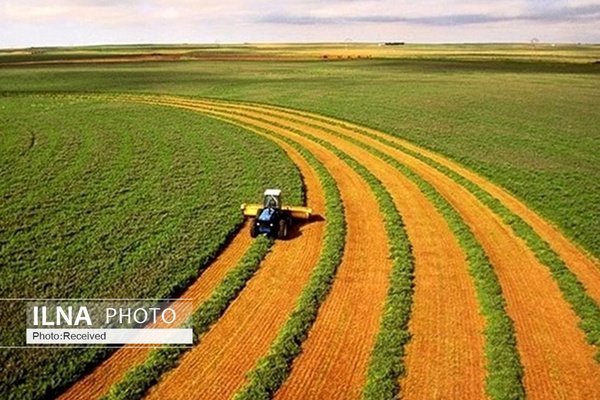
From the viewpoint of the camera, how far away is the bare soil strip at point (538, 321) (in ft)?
48.8

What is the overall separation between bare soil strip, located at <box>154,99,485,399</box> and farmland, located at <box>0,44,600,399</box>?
7 cm

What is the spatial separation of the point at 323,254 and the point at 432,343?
752cm

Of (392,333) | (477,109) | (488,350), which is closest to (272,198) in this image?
(392,333)

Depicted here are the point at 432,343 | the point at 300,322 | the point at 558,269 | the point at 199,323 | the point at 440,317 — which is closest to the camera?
the point at 432,343

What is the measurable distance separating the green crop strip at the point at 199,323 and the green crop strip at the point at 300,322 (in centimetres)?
268

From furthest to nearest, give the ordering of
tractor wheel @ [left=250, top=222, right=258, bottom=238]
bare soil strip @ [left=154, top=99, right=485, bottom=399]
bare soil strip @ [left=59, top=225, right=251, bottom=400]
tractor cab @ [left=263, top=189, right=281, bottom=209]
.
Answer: tractor cab @ [left=263, top=189, right=281, bottom=209]
tractor wheel @ [left=250, top=222, right=258, bottom=238]
bare soil strip @ [left=154, top=99, right=485, bottom=399]
bare soil strip @ [left=59, top=225, right=251, bottom=400]

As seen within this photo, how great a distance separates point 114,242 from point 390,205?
607 inches

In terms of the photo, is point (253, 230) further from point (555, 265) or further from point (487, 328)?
point (555, 265)

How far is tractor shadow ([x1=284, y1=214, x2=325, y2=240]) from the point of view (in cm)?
2531

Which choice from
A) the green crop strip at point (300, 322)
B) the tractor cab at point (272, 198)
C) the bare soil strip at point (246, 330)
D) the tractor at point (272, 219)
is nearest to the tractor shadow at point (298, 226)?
the tractor at point (272, 219)

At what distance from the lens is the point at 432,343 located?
16594 mm

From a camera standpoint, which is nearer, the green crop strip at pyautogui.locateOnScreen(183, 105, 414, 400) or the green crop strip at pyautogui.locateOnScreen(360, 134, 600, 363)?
the green crop strip at pyautogui.locateOnScreen(183, 105, 414, 400)

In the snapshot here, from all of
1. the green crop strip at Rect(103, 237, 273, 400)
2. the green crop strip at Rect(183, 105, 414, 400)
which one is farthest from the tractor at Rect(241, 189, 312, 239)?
the green crop strip at Rect(183, 105, 414, 400)

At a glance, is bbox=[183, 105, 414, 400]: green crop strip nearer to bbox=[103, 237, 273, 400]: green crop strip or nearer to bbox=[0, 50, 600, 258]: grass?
bbox=[103, 237, 273, 400]: green crop strip
